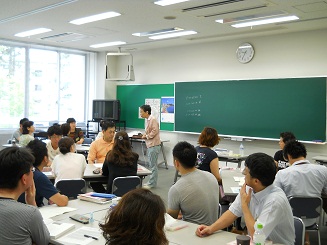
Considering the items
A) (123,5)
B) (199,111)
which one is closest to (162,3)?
(123,5)

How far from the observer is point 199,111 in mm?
8664

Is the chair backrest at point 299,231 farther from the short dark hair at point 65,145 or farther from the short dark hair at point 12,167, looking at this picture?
the short dark hair at point 65,145

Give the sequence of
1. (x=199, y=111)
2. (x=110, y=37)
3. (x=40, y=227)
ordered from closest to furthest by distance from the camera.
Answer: (x=40, y=227) → (x=110, y=37) → (x=199, y=111)

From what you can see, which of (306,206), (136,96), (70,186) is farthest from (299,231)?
(136,96)

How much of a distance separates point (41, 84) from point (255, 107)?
5785 mm

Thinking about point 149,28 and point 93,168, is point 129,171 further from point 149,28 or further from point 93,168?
point 149,28

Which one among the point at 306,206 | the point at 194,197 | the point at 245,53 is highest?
the point at 245,53

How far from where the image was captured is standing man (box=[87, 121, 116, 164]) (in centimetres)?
550

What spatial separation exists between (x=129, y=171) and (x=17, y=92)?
19.9 ft

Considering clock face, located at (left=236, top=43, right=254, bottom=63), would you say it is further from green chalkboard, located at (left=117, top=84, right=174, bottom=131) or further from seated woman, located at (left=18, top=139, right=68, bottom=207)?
seated woman, located at (left=18, top=139, right=68, bottom=207)

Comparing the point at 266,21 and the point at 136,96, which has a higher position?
the point at 266,21

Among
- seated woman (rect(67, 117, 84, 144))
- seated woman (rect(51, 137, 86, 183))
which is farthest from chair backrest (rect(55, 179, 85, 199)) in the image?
seated woman (rect(67, 117, 84, 144))

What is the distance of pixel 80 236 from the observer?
2.44m

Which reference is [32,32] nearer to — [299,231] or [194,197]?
[194,197]
